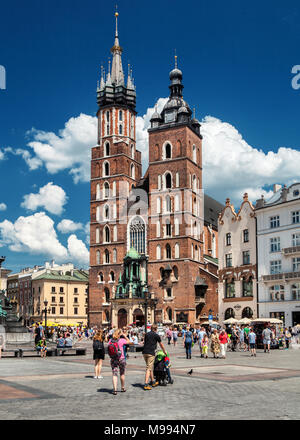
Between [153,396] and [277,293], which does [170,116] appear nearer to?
[277,293]

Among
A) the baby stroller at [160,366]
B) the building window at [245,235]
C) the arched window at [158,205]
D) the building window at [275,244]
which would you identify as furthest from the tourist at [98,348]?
the arched window at [158,205]

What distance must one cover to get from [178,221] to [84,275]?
4398 cm

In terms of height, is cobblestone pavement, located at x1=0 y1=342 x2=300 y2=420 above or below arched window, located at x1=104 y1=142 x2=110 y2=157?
below

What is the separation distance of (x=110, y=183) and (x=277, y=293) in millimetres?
31270

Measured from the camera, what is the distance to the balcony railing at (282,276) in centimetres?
4816

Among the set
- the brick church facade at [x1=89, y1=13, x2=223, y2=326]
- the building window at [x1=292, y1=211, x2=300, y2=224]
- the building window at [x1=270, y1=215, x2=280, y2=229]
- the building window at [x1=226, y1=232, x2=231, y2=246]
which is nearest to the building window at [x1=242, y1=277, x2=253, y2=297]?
the building window at [x1=226, y1=232, x2=231, y2=246]

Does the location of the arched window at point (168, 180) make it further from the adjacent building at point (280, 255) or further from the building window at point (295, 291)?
the building window at point (295, 291)

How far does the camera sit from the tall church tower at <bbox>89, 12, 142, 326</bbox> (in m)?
70.8

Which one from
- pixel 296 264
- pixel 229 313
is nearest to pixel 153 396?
pixel 296 264

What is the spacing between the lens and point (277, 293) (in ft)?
165

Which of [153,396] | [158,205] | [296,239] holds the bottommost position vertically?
[153,396]

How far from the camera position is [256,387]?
14.1 meters

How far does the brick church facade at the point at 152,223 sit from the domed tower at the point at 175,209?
126 millimetres

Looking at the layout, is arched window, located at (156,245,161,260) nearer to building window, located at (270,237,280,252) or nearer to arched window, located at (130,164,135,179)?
arched window, located at (130,164,135,179)
